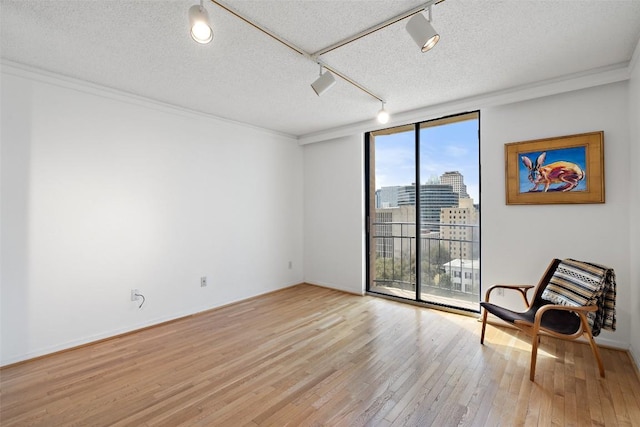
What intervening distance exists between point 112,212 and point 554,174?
4.66 meters

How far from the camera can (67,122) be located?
2865mm

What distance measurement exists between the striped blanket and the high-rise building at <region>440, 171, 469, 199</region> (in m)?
1.47

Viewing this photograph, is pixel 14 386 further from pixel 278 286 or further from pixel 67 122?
pixel 278 286

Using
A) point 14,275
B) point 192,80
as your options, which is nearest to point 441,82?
point 192,80

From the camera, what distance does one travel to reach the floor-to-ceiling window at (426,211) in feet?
12.5

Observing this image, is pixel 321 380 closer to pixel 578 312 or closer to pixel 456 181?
pixel 578 312

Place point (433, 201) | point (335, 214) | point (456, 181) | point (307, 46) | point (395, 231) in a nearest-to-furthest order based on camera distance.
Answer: point (307, 46) → point (456, 181) → point (433, 201) → point (395, 231) → point (335, 214)

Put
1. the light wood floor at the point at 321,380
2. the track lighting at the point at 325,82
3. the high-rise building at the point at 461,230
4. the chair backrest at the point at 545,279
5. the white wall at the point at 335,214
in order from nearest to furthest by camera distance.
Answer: the light wood floor at the point at 321,380 → the track lighting at the point at 325,82 → the chair backrest at the point at 545,279 → the high-rise building at the point at 461,230 → the white wall at the point at 335,214

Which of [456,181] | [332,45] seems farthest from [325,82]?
[456,181]

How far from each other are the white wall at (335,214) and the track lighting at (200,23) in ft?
10.4

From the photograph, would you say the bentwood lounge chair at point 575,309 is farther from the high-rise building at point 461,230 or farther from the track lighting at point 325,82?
the track lighting at point 325,82

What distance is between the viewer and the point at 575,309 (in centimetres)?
223

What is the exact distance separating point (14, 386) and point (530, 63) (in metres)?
4.99

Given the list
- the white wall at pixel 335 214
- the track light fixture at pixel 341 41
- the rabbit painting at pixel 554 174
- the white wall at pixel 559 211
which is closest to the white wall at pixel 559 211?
the white wall at pixel 559 211
